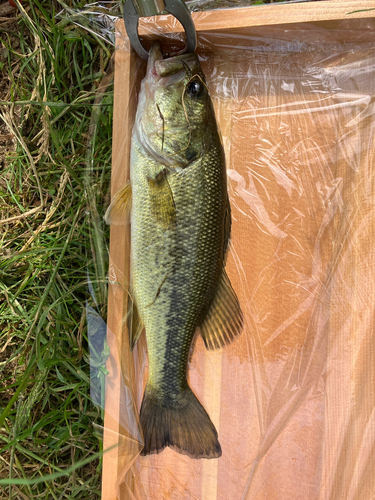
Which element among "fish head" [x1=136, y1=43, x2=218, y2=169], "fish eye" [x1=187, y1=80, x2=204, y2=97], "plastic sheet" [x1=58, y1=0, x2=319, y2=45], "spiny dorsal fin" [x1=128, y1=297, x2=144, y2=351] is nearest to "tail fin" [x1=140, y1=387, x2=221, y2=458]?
"spiny dorsal fin" [x1=128, y1=297, x2=144, y2=351]

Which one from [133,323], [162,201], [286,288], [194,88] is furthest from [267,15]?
[133,323]

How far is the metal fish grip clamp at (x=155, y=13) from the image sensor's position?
0.87m

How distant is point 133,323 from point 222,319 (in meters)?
0.28

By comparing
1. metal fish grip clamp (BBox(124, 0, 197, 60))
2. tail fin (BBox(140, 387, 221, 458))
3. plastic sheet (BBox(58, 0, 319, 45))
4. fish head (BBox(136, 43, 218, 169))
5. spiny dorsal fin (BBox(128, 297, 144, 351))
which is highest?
plastic sheet (BBox(58, 0, 319, 45))

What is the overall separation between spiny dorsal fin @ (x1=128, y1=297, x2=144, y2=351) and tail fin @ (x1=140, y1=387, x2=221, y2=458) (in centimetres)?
18

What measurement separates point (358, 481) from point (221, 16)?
1.49 m

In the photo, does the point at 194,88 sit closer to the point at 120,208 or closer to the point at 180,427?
the point at 120,208

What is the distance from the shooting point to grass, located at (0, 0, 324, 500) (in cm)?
112

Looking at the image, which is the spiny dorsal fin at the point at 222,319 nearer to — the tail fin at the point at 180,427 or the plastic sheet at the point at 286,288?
the plastic sheet at the point at 286,288

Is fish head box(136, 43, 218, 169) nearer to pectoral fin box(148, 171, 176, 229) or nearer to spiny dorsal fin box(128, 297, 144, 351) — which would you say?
pectoral fin box(148, 171, 176, 229)

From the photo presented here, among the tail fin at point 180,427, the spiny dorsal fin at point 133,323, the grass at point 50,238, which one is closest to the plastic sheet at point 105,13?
the grass at point 50,238

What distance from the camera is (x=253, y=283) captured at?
108 centimetres

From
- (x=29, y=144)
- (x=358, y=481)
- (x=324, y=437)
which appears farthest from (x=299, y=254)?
(x=29, y=144)

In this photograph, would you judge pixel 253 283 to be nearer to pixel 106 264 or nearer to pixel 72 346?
pixel 106 264
